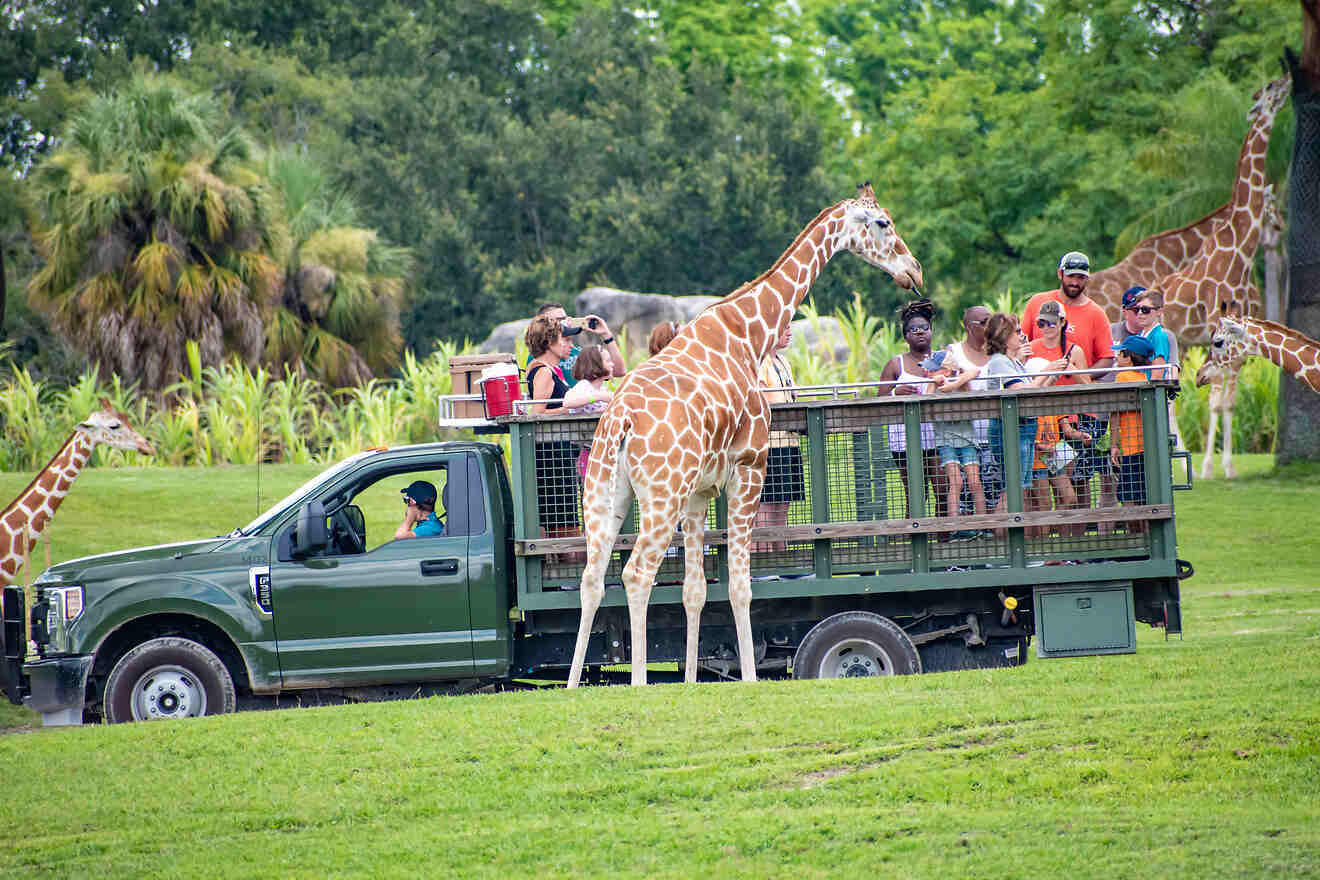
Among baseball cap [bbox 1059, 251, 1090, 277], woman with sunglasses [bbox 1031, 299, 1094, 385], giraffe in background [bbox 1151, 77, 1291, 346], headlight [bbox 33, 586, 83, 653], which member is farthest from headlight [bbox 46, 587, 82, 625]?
giraffe in background [bbox 1151, 77, 1291, 346]

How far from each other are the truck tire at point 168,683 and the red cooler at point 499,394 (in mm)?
2227

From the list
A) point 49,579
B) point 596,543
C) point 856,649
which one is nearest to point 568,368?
point 596,543

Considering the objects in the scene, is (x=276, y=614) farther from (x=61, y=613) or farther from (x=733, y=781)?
(x=733, y=781)

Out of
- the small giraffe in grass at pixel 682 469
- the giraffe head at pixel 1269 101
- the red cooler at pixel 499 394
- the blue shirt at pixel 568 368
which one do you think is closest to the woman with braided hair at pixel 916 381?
the small giraffe in grass at pixel 682 469

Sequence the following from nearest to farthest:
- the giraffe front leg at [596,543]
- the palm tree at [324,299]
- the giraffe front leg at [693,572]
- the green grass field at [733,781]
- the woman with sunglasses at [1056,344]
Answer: the green grass field at [733,781], the giraffe front leg at [596,543], the giraffe front leg at [693,572], the woman with sunglasses at [1056,344], the palm tree at [324,299]

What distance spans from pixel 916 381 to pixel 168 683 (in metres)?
4.80

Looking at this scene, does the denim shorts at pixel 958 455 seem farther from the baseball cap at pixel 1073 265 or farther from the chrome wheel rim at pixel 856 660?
the baseball cap at pixel 1073 265

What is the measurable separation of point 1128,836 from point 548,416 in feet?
15.0

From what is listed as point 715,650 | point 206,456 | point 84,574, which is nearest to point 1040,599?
point 715,650

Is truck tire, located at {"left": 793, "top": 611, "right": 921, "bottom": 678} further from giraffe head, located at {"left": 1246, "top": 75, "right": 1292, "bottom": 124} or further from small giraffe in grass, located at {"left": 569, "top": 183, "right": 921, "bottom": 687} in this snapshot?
giraffe head, located at {"left": 1246, "top": 75, "right": 1292, "bottom": 124}

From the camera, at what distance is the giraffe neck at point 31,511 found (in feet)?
41.8

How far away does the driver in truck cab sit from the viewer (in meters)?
10.5

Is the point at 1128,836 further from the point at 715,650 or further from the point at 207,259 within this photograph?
the point at 207,259

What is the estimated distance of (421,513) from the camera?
10641 millimetres
